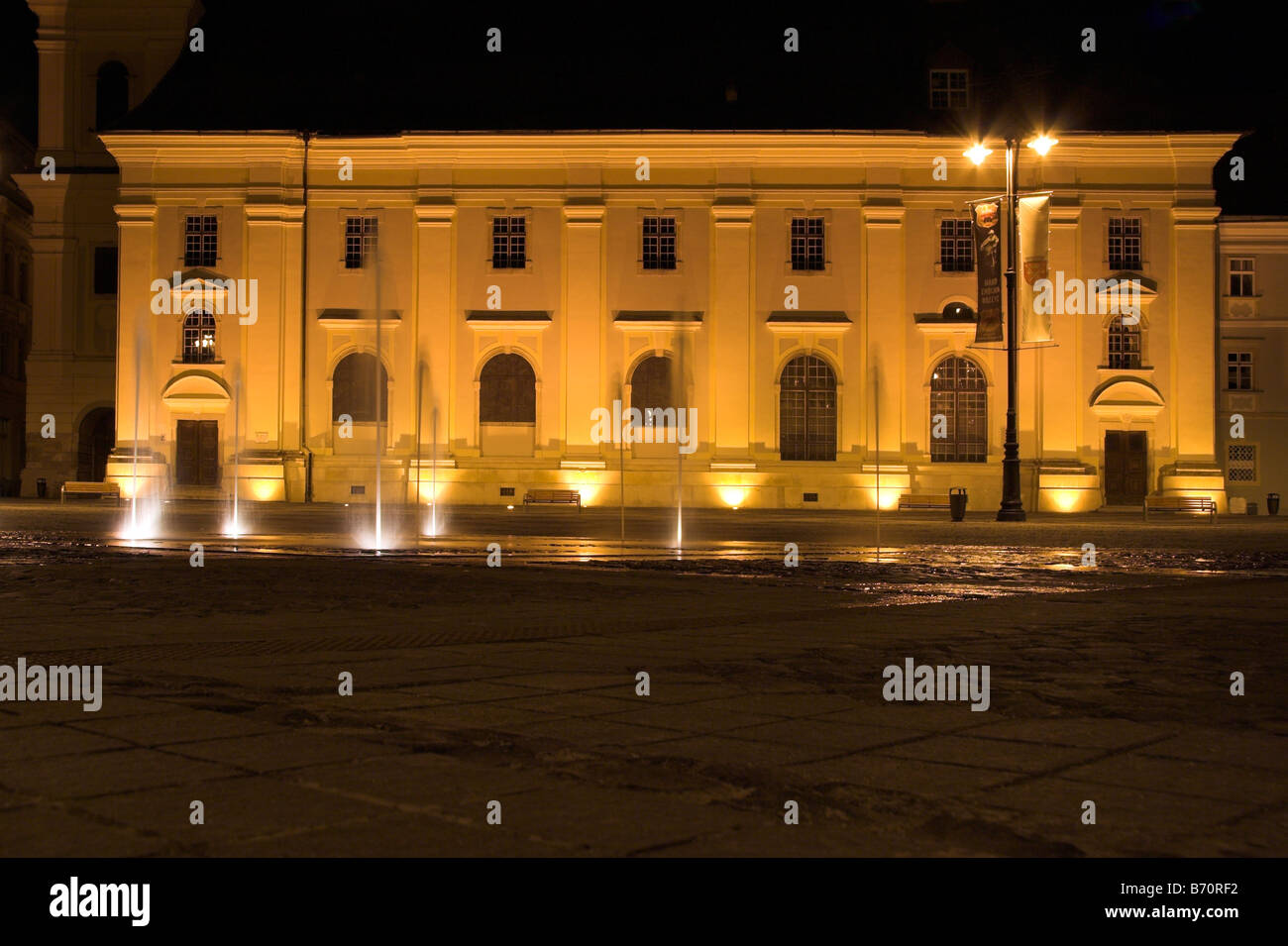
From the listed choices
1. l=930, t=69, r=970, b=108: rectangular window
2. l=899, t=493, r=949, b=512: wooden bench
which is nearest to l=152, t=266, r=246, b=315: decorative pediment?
l=899, t=493, r=949, b=512: wooden bench

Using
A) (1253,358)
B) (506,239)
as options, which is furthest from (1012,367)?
(1253,358)

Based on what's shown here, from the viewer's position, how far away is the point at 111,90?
53344 millimetres

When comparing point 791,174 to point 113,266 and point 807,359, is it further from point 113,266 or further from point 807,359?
point 113,266

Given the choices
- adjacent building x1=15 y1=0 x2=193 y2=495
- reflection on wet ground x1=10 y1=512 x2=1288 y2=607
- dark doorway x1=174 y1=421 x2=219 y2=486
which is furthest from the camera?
adjacent building x1=15 y1=0 x2=193 y2=495

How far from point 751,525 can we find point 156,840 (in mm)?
27853

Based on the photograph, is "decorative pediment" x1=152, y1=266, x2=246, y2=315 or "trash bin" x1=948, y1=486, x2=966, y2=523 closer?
"trash bin" x1=948, y1=486, x2=966, y2=523

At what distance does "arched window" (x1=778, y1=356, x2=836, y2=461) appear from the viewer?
4725 centimetres

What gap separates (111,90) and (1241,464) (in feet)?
149

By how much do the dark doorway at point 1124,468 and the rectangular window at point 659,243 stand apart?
53.4ft

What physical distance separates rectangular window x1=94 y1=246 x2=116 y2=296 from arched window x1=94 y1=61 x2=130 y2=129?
4.88 metres

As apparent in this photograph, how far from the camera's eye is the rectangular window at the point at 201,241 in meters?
47.9

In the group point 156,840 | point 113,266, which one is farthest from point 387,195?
point 156,840

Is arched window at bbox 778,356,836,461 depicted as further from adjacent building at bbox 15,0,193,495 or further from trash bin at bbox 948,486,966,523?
adjacent building at bbox 15,0,193,495

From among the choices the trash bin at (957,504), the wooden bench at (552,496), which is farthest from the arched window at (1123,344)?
the wooden bench at (552,496)
